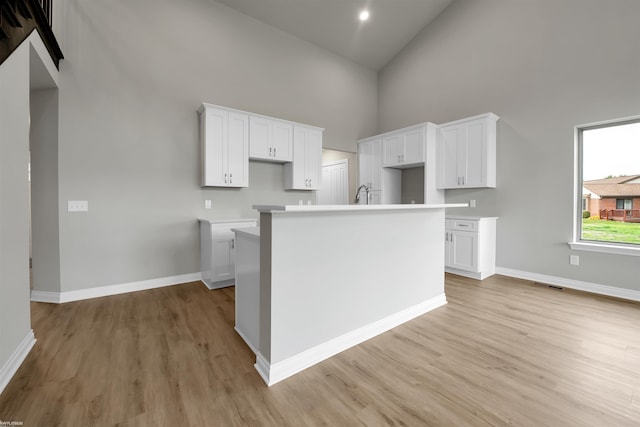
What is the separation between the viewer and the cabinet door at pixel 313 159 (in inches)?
174

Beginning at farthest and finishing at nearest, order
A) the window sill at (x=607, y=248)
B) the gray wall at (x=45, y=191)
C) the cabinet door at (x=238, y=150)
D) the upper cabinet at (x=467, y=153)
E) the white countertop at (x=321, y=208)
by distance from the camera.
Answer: the upper cabinet at (x=467, y=153), the cabinet door at (x=238, y=150), the window sill at (x=607, y=248), the gray wall at (x=45, y=191), the white countertop at (x=321, y=208)

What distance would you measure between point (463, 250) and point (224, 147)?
3.59 metres

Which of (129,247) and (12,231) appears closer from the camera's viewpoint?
(12,231)

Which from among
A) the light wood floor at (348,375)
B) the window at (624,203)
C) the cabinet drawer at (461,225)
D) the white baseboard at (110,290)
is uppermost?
the window at (624,203)

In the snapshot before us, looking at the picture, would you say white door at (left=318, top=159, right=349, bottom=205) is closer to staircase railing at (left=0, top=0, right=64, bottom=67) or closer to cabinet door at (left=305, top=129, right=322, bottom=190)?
cabinet door at (left=305, top=129, right=322, bottom=190)

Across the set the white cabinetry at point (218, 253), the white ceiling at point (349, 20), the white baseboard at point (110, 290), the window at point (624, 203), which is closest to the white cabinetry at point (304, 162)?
Result: the white cabinetry at point (218, 253)

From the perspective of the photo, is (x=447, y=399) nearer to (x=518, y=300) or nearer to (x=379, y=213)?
(x=379, y=213)

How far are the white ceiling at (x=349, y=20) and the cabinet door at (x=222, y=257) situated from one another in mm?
3313

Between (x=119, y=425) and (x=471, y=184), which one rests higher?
(x=471, y=184)

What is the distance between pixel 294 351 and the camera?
5.74 feet

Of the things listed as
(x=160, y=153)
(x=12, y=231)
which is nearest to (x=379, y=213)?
(x=12, y=231)

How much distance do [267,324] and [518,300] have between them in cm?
284

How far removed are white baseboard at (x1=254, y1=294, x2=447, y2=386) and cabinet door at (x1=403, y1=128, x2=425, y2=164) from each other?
8.81 ft

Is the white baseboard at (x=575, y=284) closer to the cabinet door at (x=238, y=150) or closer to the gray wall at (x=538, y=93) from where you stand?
the gray wall at (x=538, y=93)
